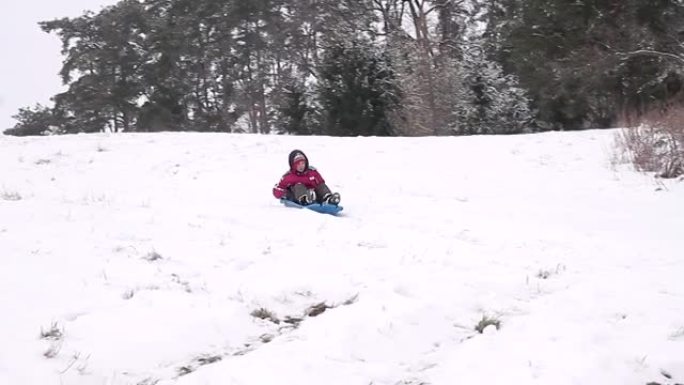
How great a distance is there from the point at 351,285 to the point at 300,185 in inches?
153

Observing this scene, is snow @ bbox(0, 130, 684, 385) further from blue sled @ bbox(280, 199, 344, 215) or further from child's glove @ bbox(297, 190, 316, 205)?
child's glove @ bbox(297, 190, 316, 205)

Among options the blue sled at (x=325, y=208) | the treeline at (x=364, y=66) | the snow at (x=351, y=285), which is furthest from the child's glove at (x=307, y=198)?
the treeline at (x=364, y=66)

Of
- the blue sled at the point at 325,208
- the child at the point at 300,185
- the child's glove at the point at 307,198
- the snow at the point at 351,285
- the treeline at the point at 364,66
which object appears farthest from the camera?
the treeline at the point at 364,66

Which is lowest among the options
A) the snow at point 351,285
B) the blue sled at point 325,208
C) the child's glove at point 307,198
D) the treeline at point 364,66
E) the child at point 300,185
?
the snow at point 351,285

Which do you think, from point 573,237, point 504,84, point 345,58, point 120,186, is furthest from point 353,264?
point 504,84

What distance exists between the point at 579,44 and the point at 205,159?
1406cm

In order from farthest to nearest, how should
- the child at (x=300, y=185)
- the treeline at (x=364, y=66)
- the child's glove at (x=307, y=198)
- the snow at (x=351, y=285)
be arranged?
the treeline at (x=364, y=66) < the child at (x=300, y=185) < the child's glove at (x=307, y=198) < the snow at (x=351, y=285)

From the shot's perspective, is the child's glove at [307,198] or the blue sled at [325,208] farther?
the child's glove at [307,198]

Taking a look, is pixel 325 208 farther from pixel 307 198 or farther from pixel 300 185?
pixel 300 185

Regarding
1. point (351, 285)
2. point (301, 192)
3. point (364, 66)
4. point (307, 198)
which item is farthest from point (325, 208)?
point (364, 66)

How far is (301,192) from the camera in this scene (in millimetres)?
8711

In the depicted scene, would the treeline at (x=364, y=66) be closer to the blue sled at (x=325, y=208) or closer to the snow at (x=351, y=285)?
the snow at (x=351, y=285)

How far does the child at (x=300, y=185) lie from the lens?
28.6 ft

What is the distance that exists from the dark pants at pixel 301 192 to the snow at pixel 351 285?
A: 1.30ft
